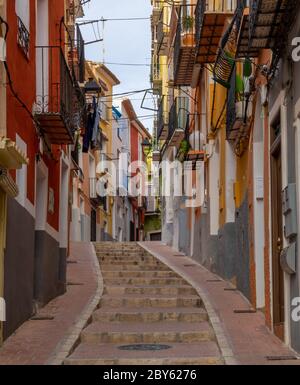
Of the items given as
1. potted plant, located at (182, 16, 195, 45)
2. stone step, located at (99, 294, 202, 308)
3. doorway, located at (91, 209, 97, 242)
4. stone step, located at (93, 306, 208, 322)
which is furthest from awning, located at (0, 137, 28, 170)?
doorway, located at (91, 209, 97, 242)

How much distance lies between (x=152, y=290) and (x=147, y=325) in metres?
3.20

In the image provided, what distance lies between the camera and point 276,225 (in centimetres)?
1192

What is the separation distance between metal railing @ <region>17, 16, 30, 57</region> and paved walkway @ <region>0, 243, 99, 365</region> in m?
4.36

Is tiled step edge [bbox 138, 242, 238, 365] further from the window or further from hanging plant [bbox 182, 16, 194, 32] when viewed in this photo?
hanging plant [bbox 182, 16, 194, 32]

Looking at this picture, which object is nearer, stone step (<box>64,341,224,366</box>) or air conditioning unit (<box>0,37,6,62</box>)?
stone step (<box>64,341,224,366</box>)

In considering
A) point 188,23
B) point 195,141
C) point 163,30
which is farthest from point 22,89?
point 163,30

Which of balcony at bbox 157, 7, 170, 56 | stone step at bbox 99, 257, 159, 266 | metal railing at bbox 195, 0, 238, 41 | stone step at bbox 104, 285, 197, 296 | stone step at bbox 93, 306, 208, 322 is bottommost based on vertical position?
stone step at bbox 93, 306, 208, 322

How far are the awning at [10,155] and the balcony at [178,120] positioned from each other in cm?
1499

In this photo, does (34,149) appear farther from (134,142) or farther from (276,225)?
(134,142)

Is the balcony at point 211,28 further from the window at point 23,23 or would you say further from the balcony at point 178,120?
the balcony at point 178,120

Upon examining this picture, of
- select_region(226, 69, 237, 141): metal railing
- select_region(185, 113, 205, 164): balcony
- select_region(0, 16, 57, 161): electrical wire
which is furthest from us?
select_region(185, 113, 205, 164): balcony

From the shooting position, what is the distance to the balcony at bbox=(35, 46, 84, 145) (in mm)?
13857

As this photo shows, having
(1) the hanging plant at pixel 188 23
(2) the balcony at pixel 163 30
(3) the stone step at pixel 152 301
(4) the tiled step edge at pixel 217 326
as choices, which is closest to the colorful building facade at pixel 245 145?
(1) the hanging plant at pixel 188 23
